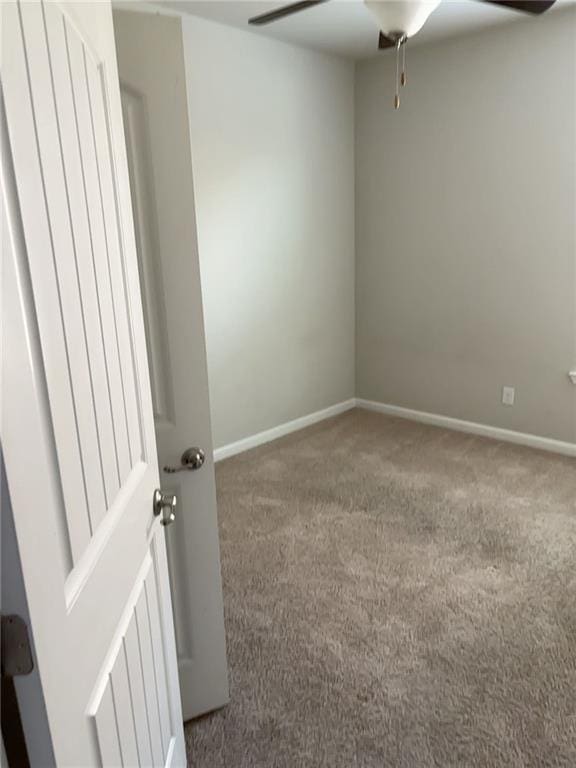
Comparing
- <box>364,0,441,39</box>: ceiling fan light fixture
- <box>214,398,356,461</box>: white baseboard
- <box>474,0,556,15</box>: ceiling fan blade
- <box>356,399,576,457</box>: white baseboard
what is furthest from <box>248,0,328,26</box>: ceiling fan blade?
<box>356,399,576,457</box>: white baseboard

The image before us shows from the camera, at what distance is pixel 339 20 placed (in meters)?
3.41

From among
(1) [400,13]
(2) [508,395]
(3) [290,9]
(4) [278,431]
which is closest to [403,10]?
(1) [400,13]

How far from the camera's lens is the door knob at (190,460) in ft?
5.25

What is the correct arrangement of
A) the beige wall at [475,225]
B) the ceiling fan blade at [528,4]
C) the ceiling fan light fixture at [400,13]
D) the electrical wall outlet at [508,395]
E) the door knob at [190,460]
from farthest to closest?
the electrical wall outlet at [508,395] < the beige wall at [475,225] < the ceiling fan blade at [528,4] < the ceiling fan light fixture at [400,13] < the door knob at [190,460]

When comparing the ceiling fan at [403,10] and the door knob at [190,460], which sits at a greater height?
the ceiling fan at [403,10]

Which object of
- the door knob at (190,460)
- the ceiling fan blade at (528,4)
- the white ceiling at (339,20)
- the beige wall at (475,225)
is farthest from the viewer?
the beige wall at (475,225)

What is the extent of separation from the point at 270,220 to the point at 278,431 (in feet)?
4.79

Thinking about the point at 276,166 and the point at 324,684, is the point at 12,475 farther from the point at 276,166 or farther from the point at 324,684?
the point at 276,166

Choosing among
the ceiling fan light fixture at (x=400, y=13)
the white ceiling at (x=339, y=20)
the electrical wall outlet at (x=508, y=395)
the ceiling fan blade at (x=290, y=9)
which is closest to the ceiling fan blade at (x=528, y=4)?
the ceiling fan light fixture at (x=400, y=13)

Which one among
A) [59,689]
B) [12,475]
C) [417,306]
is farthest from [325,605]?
[417,306]

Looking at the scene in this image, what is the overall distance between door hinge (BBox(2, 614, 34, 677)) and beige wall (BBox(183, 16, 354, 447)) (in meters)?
3.10

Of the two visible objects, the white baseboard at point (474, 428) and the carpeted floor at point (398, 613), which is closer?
the carpeted floor at point (398, 613)

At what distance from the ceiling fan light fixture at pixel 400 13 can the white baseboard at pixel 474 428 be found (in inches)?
106

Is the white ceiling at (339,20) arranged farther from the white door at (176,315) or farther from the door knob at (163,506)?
the door knob at (163,506)
